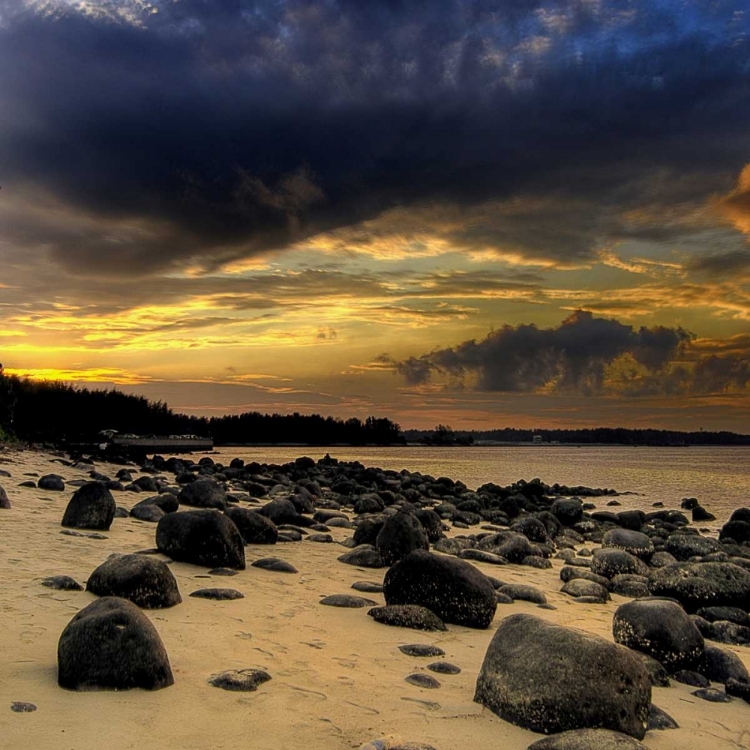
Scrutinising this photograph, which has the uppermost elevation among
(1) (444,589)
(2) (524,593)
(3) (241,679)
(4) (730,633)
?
(1) (444,589)

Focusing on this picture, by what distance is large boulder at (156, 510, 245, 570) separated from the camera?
869 cm

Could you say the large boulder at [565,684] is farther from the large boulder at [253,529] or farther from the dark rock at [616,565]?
the large boulder at [253,529]

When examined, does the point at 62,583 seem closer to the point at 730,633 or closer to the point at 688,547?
the point at 730,633

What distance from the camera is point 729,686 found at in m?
5.91

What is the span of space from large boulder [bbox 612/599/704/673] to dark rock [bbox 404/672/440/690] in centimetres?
238

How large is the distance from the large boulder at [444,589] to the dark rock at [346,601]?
25 centimetres

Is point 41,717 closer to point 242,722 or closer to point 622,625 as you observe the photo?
point 242,722

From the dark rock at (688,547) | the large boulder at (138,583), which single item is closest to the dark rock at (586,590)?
the dark rock at (688,547)

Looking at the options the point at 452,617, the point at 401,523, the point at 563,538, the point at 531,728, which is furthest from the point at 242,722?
the point at 563,538

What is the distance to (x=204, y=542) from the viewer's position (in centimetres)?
869

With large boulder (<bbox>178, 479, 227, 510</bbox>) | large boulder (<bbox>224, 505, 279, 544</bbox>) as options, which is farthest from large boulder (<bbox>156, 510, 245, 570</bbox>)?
large boulder (<bbox>178, 479, 227, 510</bbox>)

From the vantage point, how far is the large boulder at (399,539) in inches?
399

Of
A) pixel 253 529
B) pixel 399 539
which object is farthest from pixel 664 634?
pixel 253 529

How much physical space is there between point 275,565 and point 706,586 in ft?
17.7
